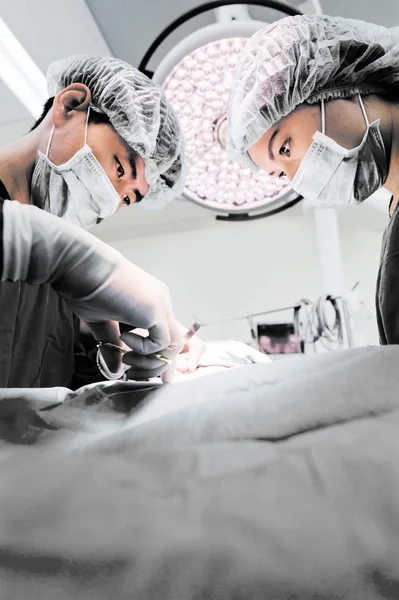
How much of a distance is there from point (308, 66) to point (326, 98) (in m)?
0.09

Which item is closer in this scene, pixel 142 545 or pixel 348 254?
pixel 142 545

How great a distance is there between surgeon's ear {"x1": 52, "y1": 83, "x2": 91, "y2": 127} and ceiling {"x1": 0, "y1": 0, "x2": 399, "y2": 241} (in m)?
0.20

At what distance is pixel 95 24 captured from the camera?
55.5 inches

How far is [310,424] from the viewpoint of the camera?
453 mm

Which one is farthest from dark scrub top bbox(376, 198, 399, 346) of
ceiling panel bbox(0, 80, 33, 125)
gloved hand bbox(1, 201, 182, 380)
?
ceiling panel bbox(0, 80, 33, 125)

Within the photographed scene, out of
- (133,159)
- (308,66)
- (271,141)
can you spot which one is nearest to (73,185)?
(133,159)

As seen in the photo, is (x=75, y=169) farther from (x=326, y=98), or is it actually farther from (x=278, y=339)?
(x=278, y=339)

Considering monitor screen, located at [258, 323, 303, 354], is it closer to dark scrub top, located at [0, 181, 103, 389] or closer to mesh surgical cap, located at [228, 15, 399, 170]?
dark scrub top, located at [0, 181, 103, 389]

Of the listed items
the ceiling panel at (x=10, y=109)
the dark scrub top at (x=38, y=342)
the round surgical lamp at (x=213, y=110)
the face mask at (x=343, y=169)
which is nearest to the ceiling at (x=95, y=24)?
the ceiling panel at (x=10, y=109)

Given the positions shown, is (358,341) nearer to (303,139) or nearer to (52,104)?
(303,139)

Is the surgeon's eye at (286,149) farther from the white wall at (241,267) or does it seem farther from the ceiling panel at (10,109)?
the white wall at (241,267)

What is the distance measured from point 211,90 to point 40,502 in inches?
43.9

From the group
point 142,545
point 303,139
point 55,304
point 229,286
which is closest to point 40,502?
point 142,545

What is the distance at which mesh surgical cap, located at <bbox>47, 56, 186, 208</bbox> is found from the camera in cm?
116
